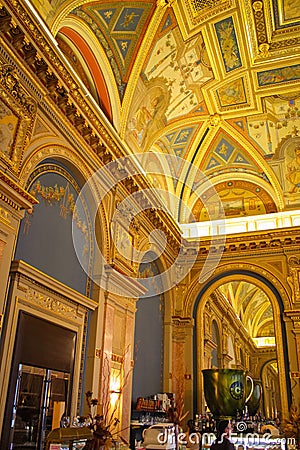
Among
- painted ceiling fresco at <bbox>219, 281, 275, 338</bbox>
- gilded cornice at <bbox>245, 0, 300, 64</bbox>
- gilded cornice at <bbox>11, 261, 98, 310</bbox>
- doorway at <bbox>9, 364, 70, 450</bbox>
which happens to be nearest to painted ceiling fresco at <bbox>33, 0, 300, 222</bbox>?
gilded cornice at <bbox>245, 0, 300, 64</bbox>

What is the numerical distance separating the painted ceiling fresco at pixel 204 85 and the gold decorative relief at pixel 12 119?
148 cm

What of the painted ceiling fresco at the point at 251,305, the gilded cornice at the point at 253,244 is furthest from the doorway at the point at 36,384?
the painted ceiling fresco at the point at 251,305

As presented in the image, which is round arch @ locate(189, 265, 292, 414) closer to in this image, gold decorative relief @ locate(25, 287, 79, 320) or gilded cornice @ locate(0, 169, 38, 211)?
gold decorative relief @ locate(25, 287, 79, 320)

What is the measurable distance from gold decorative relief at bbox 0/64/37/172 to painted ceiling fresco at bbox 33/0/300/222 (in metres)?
1.48

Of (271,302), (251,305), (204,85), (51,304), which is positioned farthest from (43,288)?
(251,305)

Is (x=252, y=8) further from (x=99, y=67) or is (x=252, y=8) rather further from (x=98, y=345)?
(x=98, y=345)

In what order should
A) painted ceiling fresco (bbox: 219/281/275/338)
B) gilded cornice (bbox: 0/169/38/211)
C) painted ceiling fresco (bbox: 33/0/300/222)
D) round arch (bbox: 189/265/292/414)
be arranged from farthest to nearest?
painted ceiling fresco (bbox: 219/281/275/338) → round arch (bbox: 189/265/292/414) → painted ceiling fresco (bbox: 33/0/300/222) → gilded cornice (bbox: 0/169/38/211)

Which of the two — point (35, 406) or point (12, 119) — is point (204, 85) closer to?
point (12, 119)

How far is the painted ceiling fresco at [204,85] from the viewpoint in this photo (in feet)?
31.6

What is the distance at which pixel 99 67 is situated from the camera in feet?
32.4

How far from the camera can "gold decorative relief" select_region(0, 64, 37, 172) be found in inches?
263

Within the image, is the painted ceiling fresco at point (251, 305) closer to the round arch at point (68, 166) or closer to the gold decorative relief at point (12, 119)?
the round arch at point (68, 166)

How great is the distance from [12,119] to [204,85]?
6.66 metres

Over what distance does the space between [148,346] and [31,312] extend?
6019 millimetres
